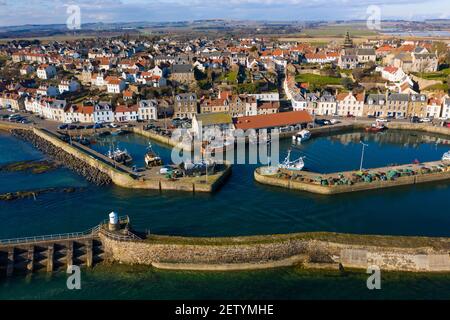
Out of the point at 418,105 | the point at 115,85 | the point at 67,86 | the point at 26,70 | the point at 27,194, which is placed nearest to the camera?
the point at 27,194

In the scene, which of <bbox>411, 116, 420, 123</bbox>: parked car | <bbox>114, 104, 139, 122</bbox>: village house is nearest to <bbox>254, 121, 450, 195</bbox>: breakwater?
<bbox>411, 116, 420, 123</bbox>: parked car

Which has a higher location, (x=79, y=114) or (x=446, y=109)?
(x=446, y=109)

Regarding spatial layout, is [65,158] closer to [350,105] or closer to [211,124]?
[211,124]

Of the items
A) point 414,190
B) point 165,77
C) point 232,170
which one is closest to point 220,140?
point 232,170

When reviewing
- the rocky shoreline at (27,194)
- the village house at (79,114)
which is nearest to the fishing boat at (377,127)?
the rocky shoreline at (27,194)

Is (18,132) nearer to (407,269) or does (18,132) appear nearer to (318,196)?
(318,196)

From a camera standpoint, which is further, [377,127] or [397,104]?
[397,104]

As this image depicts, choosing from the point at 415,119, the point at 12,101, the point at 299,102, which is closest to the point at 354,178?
the point at 299,102

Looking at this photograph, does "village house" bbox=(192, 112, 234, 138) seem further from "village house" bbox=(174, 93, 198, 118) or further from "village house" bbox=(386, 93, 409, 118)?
"village house" bbox=(386, 93, 409, 118)
